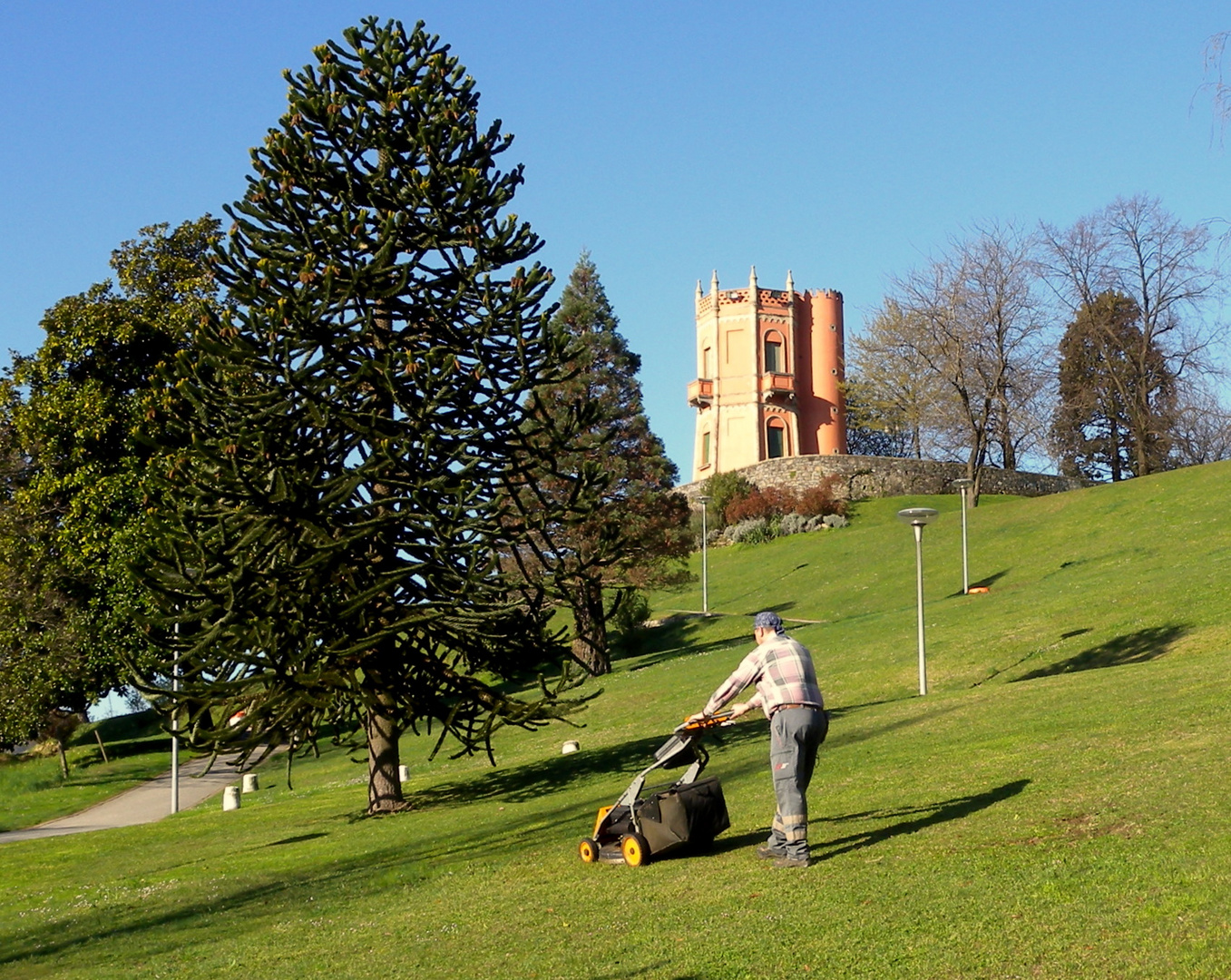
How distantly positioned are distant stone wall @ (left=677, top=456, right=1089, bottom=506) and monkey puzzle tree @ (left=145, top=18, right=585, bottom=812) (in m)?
50.2

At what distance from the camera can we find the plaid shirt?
9008mm

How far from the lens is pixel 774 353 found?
252 ft

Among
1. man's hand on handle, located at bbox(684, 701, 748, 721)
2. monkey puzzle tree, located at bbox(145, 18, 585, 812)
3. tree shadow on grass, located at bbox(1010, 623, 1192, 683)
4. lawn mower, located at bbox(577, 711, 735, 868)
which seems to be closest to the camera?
man's hand on handle, located at bbox(684, 701, 748, 721)

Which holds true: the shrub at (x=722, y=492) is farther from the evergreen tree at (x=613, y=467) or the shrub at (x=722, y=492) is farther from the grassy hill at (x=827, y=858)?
the grassy hill at (x=827, y=858)

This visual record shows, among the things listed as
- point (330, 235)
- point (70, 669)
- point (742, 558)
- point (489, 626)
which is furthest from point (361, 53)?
point (742, 558)

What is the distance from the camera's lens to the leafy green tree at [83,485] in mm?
33562

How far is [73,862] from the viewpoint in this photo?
17547 millimetres

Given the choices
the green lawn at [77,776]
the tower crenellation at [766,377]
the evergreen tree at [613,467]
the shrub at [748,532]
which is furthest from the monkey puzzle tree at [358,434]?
the tower crenellation at [766,377]

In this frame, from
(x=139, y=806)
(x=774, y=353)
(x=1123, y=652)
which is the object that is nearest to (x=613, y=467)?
(x=139, y=806)

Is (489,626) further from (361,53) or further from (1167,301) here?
(1167,301)

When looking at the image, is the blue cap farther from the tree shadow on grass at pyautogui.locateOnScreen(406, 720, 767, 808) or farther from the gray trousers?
the tree shadow on grass at pyautogui.locateOnScreen(406, 720, 767, 808)

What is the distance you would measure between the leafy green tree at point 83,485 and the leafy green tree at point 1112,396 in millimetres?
42536

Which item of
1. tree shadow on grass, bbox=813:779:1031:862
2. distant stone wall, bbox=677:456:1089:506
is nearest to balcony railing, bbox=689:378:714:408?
distant stone wall, bbox=677:456:1089:506

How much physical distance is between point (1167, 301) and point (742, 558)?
894 inches
